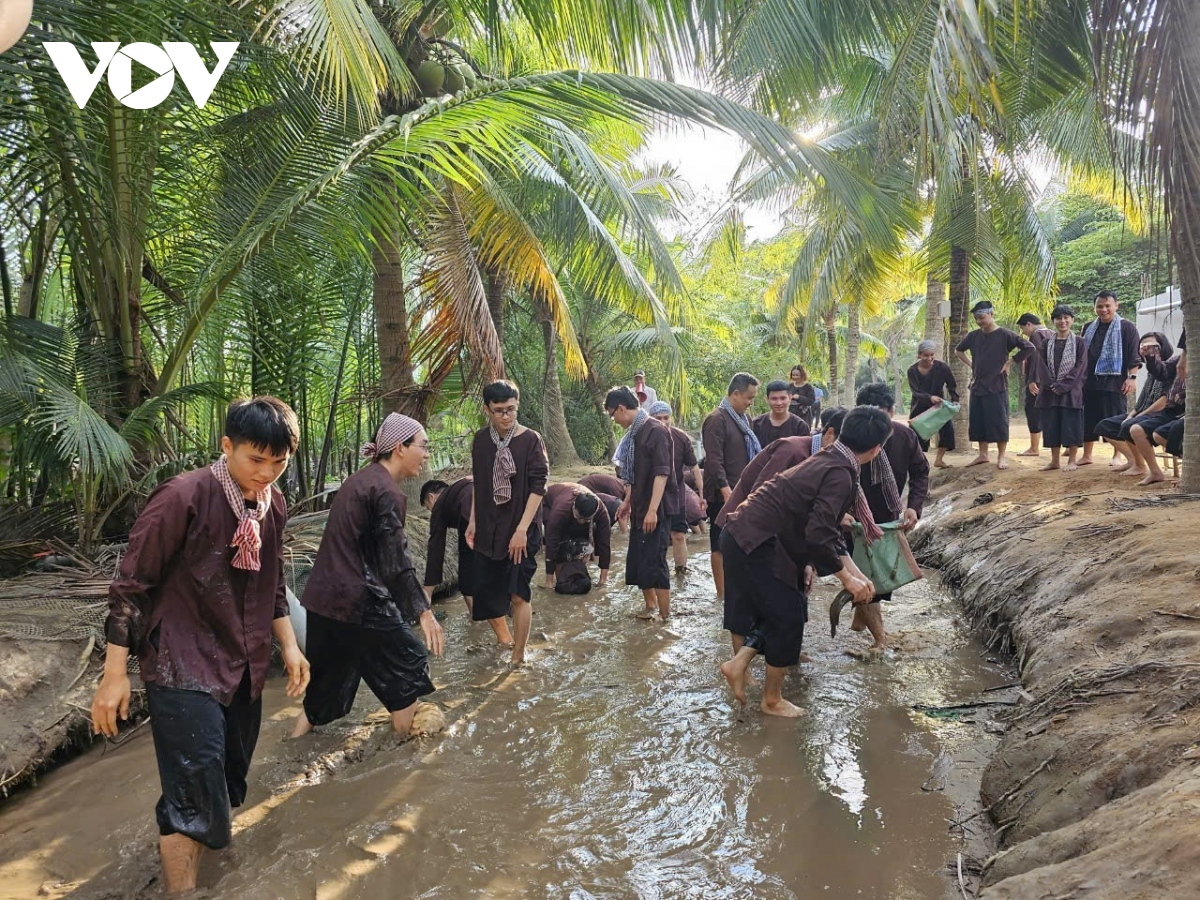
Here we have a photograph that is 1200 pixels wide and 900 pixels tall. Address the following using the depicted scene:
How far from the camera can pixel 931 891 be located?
9.74 feet

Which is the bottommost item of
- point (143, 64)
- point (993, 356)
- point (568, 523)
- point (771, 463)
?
point (568, 523)

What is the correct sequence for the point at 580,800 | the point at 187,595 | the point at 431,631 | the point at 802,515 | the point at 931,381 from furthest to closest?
the point at 931,381
the point at 802,515
the point at 431,631
the point at 580,800
the point at 187,595

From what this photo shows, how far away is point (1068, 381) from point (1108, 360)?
0.45 m

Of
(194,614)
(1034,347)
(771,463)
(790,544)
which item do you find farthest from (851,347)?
(194,614)

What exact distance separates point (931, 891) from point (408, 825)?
6.70 feet

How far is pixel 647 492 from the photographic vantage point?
21.6 ft

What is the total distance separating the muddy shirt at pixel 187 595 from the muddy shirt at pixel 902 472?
12.7 feet

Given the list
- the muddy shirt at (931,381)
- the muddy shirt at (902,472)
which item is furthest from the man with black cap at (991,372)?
the muddy shirt at (902,472)

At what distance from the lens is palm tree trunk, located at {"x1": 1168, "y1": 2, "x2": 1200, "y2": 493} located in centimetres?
518

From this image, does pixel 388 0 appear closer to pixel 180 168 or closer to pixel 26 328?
pixel 180 168

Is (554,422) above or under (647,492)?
above

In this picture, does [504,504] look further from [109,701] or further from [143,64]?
[143,64]

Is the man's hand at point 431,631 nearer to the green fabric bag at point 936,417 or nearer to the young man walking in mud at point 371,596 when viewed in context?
the young man walking in mud at point 371,596

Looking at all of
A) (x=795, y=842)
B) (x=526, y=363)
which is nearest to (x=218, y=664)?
(x=795, y=842)
